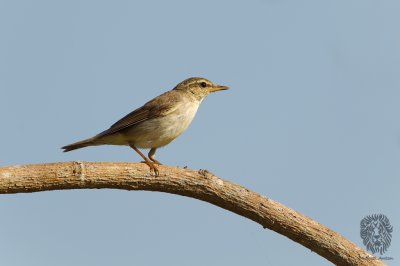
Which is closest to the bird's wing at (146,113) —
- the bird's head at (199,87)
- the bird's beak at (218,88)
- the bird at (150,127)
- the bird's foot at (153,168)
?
the bird at (150,127)

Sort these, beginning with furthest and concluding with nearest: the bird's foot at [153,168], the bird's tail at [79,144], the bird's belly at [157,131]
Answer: the bird's tail at [79,144], the bird's belly at [157,131], the bird's foot at [153,168]

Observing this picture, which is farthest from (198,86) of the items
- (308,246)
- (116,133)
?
(308,246)

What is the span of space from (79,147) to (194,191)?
114 inches

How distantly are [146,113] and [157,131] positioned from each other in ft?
1.31

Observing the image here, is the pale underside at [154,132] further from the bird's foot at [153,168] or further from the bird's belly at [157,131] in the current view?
the bird's foot at [153,168]

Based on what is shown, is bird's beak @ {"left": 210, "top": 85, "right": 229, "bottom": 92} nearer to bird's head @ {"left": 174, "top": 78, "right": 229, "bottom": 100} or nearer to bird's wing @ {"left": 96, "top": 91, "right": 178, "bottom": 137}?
bird's head @ {"left": 174, "top": 78, "right": 229, "bottom": 100}

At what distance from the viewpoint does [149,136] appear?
32.4 ft

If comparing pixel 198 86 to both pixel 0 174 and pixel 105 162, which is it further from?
pixel 0 174

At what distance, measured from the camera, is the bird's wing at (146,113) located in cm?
997

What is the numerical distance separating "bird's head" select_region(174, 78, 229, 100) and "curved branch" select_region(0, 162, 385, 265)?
10.3ft

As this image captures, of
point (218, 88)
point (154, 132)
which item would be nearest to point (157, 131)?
Answer: point (154, 132)

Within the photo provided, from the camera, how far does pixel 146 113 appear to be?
1005cm

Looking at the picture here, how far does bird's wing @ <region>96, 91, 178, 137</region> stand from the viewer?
9969 mm

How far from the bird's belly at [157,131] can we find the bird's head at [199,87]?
39.3 inches
